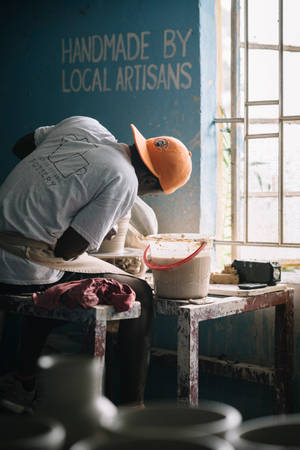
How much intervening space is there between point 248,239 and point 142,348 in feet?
3.57

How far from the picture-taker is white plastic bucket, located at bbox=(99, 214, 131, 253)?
9.06ft

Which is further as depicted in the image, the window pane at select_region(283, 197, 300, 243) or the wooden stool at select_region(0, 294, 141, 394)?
the window pane at select_region(283, 197, 300, 243)

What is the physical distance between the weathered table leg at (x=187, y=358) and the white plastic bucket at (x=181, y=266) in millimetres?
154

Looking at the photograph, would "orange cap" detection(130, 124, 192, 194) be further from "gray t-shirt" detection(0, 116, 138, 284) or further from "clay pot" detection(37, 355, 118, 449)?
"clay pot" detection(37, 355, 118, 449)

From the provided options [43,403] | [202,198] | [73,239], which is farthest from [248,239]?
[43,403]

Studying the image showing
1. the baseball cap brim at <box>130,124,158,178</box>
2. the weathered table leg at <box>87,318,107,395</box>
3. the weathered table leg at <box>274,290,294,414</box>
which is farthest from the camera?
the weathered table leg at <box>274,290,294,414</box>

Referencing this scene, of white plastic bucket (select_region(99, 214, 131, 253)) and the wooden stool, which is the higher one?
white plastic bucket (select_region(99, 214, 131, 253))

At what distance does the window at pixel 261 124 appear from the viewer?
9.77ft

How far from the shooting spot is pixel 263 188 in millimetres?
3084

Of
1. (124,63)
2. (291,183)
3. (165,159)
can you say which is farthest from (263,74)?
(165,159)

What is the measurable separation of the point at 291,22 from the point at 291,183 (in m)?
0.87

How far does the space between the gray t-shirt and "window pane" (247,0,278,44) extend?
3.99ft

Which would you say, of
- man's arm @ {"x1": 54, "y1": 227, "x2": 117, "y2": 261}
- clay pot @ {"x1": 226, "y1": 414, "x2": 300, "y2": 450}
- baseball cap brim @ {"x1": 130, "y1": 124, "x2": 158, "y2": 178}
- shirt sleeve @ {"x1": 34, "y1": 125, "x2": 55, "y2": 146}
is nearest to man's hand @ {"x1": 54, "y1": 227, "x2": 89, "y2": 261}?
man's arm @ {"x1": 54, "y1": 227, "x2": 117, "y2": 261}

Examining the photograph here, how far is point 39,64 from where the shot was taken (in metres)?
3.46
